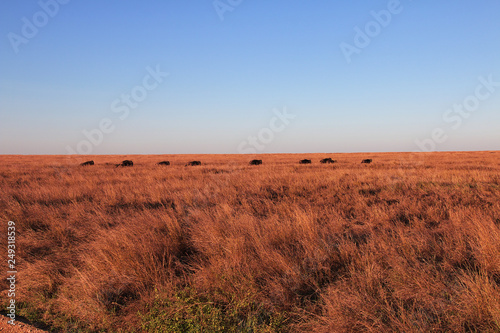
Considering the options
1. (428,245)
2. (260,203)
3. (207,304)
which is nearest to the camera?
(207,304)

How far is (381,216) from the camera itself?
18.9 feet

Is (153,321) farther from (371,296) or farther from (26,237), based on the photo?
(26,237)

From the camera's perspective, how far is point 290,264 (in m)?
3.59

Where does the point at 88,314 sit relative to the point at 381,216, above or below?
below

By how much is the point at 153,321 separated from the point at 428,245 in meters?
3.89

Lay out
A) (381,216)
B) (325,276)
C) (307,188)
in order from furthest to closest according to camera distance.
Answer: (307,188) < (381,216) < (325,276)

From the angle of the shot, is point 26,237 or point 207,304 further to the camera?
point 26,237

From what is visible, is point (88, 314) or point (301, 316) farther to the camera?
point (88, 314)

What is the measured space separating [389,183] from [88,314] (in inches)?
395

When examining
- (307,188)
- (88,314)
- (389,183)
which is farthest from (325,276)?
(389,183)

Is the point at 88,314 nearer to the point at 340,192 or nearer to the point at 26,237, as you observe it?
the point at 26,237

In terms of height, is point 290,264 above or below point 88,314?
above

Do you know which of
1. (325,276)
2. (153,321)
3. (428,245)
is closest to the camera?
(153,321)

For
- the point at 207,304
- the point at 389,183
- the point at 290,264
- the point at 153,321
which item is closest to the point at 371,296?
the point at 290,264
